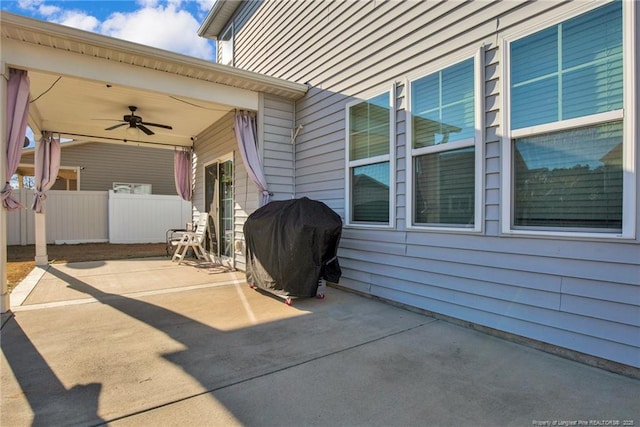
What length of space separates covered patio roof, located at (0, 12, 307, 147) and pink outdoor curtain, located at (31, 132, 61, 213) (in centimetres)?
25

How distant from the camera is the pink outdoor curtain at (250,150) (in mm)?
4941

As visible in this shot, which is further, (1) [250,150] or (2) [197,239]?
(2) [197,239]

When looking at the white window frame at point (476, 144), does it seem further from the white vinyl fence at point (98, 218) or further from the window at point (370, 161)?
the white vinyl fence at point (98, 218)

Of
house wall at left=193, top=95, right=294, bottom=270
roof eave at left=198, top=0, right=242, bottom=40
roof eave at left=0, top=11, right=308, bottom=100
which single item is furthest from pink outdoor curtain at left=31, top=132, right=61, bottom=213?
roof eave at left=198, top=0, right=242, bottom=40

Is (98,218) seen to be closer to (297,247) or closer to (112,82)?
(112,82)

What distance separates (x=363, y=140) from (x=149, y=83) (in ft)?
9.01

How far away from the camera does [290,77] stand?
18.3 ft

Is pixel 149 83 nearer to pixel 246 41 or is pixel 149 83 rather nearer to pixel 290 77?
pixel 290 77

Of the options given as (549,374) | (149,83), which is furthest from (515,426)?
(149,83)

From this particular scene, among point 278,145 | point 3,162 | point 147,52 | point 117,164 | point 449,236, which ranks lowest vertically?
point 449,236

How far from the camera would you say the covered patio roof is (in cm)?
352

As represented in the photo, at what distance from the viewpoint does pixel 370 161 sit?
3.98 metres

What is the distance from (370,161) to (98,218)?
953 cm

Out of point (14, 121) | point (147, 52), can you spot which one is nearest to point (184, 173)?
point (147, 52)
